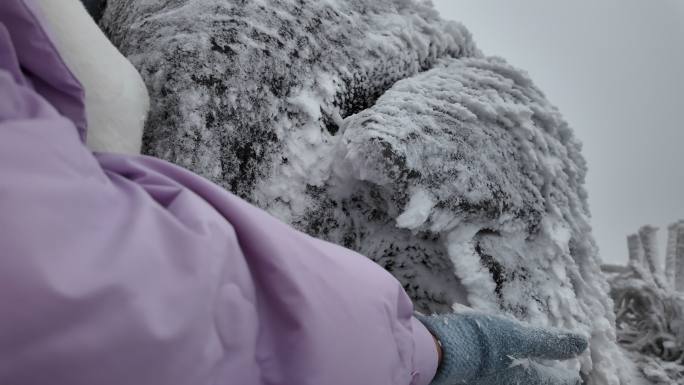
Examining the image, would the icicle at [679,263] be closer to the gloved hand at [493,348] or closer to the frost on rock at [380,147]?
the frost on rock at [380,147]

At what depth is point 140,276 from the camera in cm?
26

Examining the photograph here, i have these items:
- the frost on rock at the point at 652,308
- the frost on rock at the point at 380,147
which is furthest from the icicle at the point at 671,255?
the frost on rock at the point at 380,147

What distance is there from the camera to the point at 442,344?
512 millimetres

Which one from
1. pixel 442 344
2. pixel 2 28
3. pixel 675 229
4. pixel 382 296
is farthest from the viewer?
pixel 675 229

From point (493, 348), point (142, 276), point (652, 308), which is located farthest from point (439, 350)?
point (652, 308)

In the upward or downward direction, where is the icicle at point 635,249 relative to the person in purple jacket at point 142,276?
upward

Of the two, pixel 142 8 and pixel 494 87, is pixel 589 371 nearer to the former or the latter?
pixel 494 87

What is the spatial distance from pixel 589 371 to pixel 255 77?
0.53 meters

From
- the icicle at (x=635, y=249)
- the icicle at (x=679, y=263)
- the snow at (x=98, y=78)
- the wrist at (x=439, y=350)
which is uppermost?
the icicle at (x=679, y=263)

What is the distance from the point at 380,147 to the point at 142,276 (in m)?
0.32

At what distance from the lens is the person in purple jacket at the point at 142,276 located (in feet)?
0.75

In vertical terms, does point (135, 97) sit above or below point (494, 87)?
below

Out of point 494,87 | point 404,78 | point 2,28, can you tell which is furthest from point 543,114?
point 2,28

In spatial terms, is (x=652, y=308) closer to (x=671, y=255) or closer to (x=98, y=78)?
(x=671, y=255)
